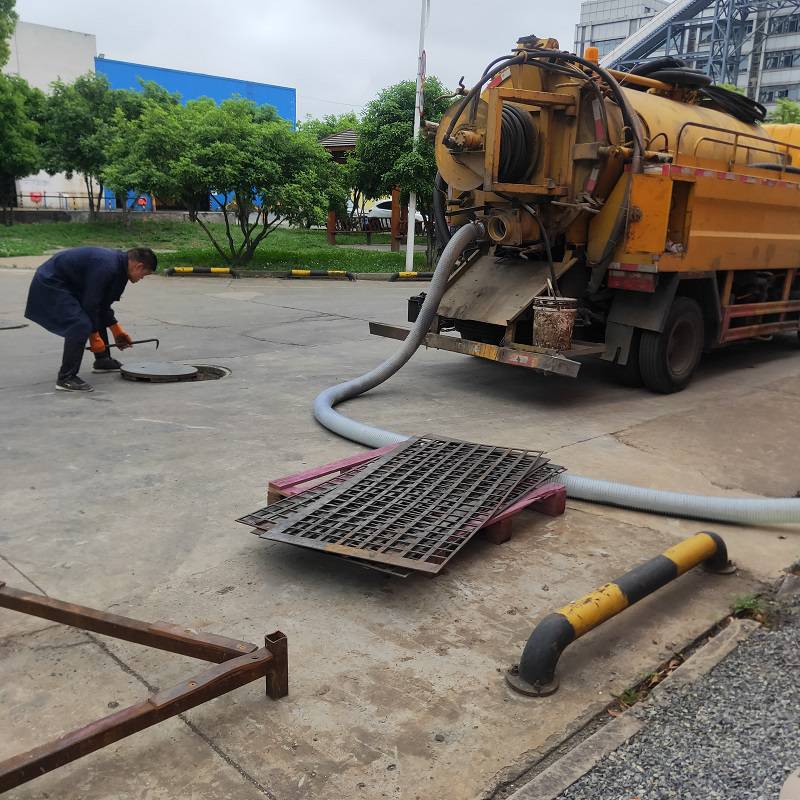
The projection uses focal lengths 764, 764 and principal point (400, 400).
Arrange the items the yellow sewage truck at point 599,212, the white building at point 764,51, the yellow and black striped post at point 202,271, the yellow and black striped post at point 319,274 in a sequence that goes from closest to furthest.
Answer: the yellow sewage truck at point 599,212 < the yellow and black striped post at point 202,271 < the yellow and black striped post at point 319,274 < the white building at point 764,51

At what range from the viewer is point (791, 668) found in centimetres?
284

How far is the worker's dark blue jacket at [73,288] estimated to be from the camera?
22.0ft

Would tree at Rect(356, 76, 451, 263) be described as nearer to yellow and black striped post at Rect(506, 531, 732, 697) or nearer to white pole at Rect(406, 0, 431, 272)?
white pole at Rect(406, 0, 431, 272)

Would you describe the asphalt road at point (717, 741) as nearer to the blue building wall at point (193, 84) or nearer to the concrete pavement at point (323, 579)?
the concrete pavement at point (323, 579)

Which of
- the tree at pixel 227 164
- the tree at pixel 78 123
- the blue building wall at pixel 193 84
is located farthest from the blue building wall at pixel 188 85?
the tree at pixel 227 164

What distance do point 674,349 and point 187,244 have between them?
2014cm

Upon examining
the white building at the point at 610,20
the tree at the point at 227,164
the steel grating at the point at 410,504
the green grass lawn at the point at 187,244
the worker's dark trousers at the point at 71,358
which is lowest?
the steel grating at the point at 410,504

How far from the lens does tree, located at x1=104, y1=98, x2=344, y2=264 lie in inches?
658

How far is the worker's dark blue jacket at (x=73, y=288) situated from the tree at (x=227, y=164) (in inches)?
405

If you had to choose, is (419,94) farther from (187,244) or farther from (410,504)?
(410,504)

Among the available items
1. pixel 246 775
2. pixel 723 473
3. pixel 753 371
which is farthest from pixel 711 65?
pixel 246 775

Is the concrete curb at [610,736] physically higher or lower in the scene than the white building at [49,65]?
lower

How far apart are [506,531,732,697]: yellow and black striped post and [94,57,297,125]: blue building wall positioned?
36155mm

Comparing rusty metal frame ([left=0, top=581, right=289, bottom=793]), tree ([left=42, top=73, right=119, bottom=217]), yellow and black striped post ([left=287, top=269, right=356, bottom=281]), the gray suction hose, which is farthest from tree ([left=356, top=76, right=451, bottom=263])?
rusty metal frame ([left=0, top=581, right=289, bottom=793])
